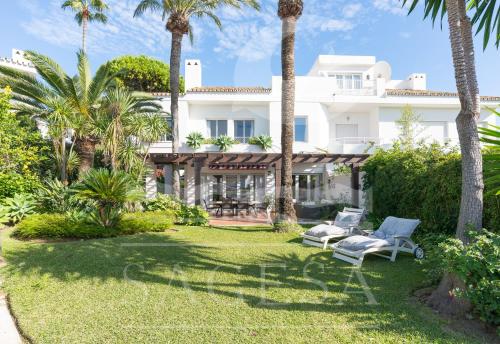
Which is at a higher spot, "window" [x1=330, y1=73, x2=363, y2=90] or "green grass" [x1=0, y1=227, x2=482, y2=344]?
"window" [x1=330, y1=73, x2=363, y2=90]

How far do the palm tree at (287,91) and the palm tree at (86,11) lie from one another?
22.3 meters

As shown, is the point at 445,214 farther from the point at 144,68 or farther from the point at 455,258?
the point at 144,68

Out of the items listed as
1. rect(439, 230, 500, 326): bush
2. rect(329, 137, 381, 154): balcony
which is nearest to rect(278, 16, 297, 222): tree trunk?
rect(439, 230, 500, 326): bush

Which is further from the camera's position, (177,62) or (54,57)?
(177,62)

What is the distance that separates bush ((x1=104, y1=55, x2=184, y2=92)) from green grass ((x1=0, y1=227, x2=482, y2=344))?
1068 inches

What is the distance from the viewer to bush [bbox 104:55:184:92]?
32812 millimetres

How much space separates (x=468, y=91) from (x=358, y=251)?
4553 millimetres

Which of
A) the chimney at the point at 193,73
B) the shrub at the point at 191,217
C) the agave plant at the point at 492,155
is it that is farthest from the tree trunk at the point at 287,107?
the chimney at the point at 193,73

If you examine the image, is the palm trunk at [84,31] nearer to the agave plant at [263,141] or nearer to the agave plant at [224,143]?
the agave plant at [224,143]

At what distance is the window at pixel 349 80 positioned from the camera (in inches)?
1163

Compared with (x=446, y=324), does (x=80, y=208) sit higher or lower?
higher

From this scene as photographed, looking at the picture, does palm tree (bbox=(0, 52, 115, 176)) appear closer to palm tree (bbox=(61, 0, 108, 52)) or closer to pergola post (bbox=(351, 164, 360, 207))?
palm tree (bbox=(61, 0, 108, 52))

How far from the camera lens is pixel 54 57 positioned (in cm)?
1645

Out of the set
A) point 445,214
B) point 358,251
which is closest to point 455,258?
point 358,251
